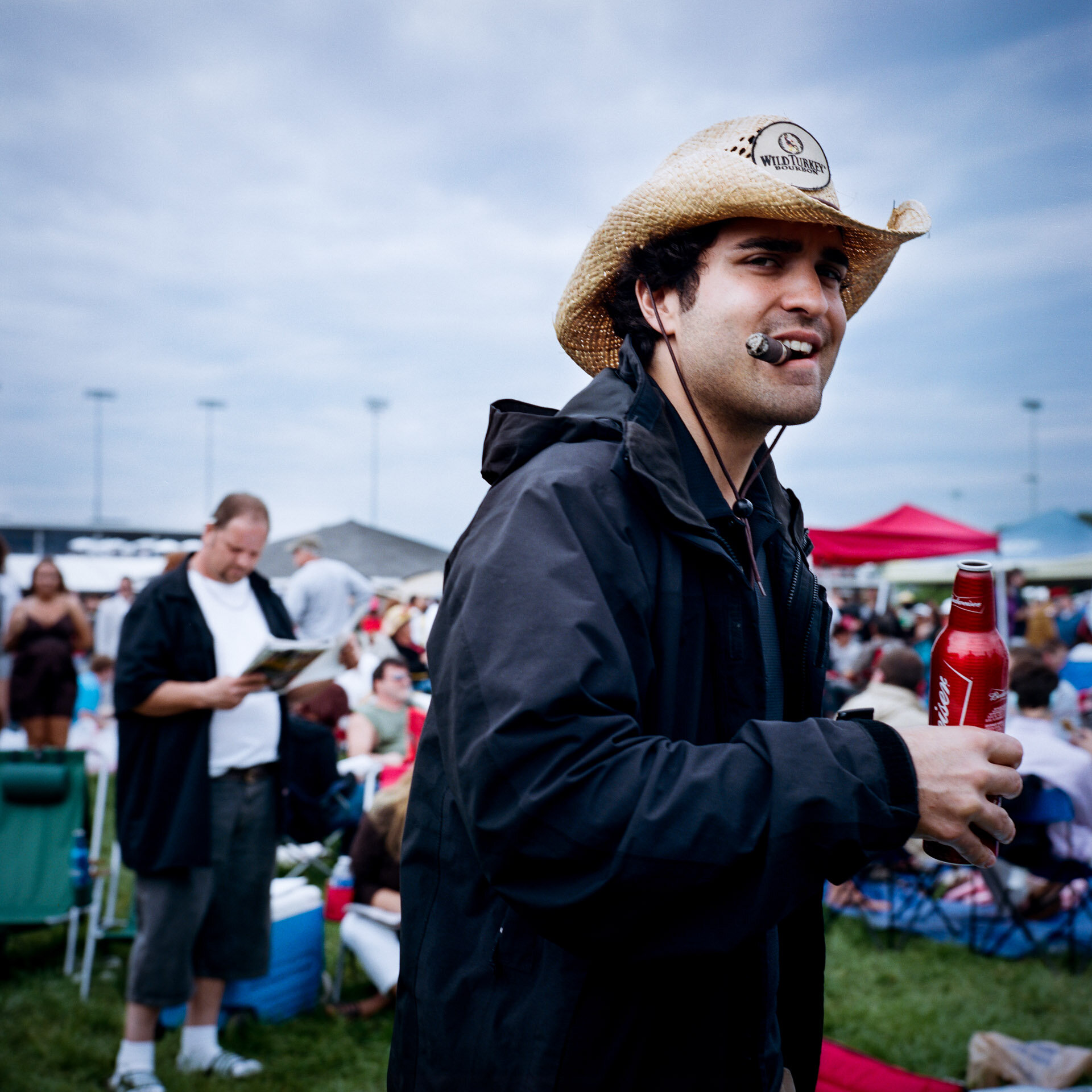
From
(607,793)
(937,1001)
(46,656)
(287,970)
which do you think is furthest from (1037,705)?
(46,656)

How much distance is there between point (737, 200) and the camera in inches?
57.1

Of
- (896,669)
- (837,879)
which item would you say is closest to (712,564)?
(837,879)

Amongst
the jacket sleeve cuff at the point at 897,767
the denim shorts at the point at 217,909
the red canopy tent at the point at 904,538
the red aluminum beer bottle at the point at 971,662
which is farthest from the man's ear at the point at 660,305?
the red canopy tent at the point at 904,538

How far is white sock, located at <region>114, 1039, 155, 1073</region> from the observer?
149 inches

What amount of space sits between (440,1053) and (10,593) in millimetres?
2978

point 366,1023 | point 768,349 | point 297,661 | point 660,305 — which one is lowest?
point 366,1023

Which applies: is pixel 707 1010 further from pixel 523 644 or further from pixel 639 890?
pixel 523 644

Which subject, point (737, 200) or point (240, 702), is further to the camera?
point (240, 702)

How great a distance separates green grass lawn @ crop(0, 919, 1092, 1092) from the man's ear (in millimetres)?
3760

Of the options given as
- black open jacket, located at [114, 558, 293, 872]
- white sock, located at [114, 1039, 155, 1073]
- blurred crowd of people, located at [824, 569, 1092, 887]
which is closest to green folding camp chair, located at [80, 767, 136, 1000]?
white sock, located at [114, 1039, 155, 1073]

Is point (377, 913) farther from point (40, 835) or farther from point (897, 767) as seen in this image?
point (897, 767)

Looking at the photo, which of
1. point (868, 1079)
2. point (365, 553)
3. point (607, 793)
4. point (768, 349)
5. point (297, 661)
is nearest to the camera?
point (607, 793)

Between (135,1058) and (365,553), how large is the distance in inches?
588

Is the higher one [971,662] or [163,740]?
[971,662]
